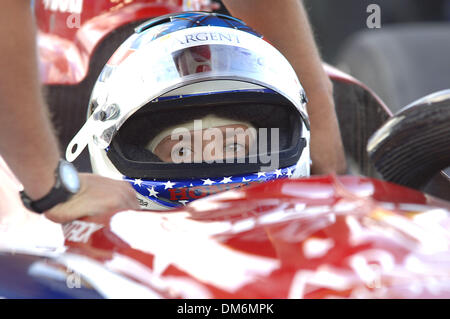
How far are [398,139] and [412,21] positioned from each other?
5.27 metres

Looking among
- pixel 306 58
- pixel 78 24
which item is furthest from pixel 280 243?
pixel 78 24

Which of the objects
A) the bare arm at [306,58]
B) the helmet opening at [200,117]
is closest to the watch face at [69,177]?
the helmet opening at [200,117]

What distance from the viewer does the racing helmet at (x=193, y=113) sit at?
1.48 meters

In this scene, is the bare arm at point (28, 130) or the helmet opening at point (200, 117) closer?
the bare arm at point (28, 130)

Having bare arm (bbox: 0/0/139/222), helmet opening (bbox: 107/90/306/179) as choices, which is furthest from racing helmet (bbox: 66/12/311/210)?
bare arm (bbox: 0/0/139/222)

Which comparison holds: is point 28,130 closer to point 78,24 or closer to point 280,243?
point 280,243

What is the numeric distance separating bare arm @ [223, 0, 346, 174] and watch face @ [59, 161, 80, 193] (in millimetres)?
719

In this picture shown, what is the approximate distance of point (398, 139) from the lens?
1.33m

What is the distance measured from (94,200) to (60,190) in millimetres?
78

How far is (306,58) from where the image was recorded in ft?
6.18

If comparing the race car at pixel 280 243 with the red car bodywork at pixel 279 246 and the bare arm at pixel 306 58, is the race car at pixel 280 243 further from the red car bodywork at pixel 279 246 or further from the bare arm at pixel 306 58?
the bare arm at pixel 306 58
